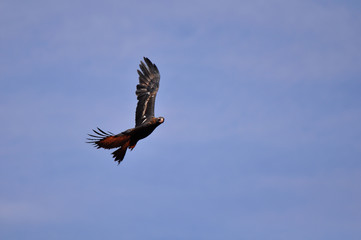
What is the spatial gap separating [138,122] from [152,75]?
4253mm

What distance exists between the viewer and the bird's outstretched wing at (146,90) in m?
32.1

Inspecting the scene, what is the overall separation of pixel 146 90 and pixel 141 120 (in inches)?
113

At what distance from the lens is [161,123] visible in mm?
28641

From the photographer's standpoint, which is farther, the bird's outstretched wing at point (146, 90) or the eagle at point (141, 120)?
the bird's outstretched wing at point (146, 90)

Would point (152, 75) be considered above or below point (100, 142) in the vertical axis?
above

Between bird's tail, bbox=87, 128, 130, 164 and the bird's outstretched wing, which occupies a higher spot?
the bird's outstretched wing

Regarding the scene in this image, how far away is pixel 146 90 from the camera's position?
1323 inches

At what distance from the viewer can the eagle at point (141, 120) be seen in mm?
26833

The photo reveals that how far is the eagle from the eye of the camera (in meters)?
26.8

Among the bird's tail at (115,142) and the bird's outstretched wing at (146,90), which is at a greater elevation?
the bird's outstretched wing at (146,90)

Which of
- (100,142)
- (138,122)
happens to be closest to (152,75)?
(138,122)

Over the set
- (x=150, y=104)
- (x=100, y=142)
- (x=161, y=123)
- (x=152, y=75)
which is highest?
(x=152, y=75)

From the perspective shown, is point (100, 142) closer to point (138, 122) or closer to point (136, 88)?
point (138, 122)

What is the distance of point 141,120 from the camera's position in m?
31.5
